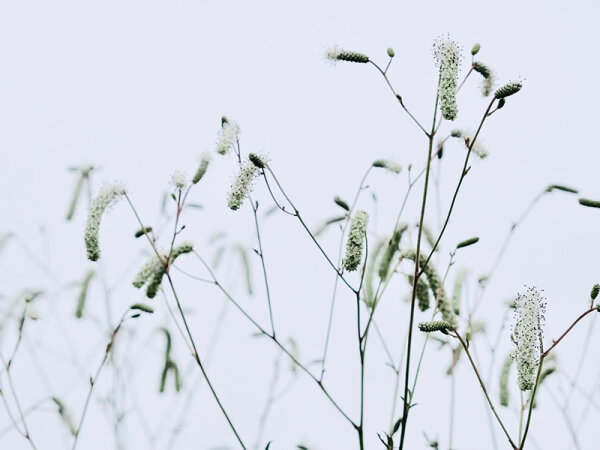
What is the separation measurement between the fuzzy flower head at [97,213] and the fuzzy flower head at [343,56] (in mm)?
861

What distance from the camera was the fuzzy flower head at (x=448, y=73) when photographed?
2256 millimetres

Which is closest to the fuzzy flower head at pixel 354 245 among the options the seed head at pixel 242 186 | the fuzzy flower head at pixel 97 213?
Answer: the seed head at pixel 242 186

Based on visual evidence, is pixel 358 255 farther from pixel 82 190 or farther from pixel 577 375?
pixel 82 190

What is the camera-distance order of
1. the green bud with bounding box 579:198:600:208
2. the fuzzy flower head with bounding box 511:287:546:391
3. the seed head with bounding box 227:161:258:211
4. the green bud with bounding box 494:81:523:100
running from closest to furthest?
the fuzzy flower head with bounding box 511:287:546:391 → the green bud with bounding box 494:81:523:100 → the seed head with bounding box 227:161:258:211 → the green bud with bounding box 579:198:600:208

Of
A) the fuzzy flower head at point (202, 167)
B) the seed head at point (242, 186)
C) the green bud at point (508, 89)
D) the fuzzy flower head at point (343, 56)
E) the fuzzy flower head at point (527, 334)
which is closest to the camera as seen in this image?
the fuzzy flower head at point (527, 334)

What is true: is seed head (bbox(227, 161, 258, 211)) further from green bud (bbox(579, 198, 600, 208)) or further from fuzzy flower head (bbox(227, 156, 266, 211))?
green bud (bbox(579, 198, 600, 208))

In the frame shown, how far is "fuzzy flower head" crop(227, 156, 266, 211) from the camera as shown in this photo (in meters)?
2.53

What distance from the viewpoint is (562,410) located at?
320 cm

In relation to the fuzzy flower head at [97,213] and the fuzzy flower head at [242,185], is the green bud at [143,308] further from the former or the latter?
the fuzzy flower head at [242,185]

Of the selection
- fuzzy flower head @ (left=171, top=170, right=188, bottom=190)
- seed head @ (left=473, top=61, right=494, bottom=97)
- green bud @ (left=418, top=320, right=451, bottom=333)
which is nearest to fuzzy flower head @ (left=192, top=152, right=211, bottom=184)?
fuzzy flower head @ (left=171, top=170, right=188, bottom=190)

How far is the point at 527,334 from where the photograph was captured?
2023mm

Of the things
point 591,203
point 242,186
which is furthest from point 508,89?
point 242,186

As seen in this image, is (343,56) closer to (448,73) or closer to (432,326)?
(448,73)

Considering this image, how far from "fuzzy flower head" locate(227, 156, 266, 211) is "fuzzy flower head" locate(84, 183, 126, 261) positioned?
0.44 meters
